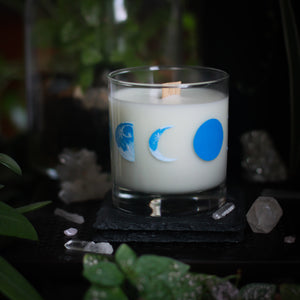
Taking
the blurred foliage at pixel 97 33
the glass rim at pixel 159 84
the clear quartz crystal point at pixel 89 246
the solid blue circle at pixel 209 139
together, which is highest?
the blurred foliage at pixel 97 33

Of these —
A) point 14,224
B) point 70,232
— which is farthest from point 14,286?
point 70,232

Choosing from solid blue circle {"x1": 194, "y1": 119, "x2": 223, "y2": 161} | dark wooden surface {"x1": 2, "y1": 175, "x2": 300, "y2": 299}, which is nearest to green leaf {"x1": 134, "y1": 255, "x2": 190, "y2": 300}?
dark wooden surface {"x1": 2, "y1": 175, "x2": 300, "y2": 299}

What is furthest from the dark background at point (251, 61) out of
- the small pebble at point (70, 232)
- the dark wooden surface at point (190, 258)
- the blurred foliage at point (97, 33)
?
the small pebble at point (70, 232)

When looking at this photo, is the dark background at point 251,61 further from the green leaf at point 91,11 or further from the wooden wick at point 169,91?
the wooden wick at point 169,91

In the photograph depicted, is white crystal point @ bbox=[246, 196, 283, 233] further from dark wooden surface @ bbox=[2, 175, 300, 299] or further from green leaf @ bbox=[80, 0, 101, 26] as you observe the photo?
green leaf @ bbox=[80, 0, 101, 26]

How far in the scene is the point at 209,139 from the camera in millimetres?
778

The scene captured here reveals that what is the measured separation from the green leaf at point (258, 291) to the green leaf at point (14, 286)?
0.26 meters

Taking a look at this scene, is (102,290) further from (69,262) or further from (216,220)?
(216,220)

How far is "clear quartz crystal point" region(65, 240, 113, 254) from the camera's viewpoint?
746 millimetres

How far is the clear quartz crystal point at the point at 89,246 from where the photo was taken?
746 mm

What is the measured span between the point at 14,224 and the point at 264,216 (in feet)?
1.26

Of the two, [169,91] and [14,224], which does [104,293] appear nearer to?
[14,224]

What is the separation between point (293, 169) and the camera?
1085 millimetres

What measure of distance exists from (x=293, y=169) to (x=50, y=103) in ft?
1.95
